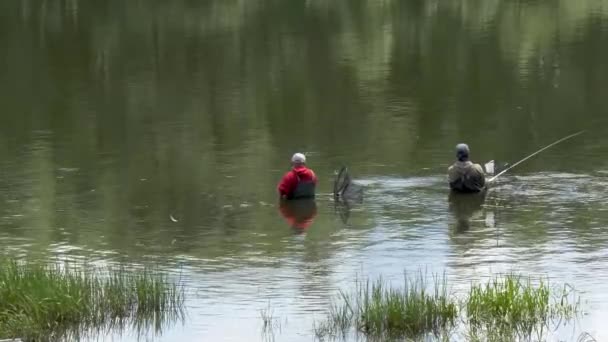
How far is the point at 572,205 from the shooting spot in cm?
2723

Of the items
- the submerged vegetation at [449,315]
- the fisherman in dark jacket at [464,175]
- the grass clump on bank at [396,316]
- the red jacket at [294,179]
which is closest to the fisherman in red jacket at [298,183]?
the red jacket at [294,179]

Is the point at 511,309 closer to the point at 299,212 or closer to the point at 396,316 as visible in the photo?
the point at 396,316

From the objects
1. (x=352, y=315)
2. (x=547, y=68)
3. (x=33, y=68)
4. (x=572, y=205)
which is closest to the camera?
Answer: (x=352, y=315)

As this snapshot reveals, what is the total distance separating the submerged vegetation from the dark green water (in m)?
0.44

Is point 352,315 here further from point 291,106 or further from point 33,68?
point 33,68

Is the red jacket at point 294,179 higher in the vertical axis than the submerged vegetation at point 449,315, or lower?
higher

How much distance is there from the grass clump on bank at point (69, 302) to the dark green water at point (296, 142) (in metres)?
0.55

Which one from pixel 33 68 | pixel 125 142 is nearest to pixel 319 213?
pixel 125 142

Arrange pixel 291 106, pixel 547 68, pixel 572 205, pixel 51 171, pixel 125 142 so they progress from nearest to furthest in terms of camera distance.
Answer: pixel 572 205 → pixel 51 171 → pixel 125 142 → pixel 291 106 → pixel 547 68

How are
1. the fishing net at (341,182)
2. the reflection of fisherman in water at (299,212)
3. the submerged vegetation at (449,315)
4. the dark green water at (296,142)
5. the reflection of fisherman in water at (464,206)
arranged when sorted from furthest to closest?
the fishing net at (341,182)
the reflection of fisherman in water at (299,212)
the reflection of fisherman in water at (464,206)
the dark green water at (296,142)
the submerged vegetation at (449,315)

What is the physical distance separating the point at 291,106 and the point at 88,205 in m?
15.2

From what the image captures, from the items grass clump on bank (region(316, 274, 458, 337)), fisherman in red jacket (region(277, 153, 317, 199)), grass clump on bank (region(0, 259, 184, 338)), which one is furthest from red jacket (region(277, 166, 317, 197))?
grass clump on bank (region(316, 274, 458, 337))

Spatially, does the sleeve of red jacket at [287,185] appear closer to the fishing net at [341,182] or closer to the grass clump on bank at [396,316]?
the fishing net at [341,182]

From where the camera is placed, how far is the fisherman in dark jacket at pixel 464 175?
91.5ft
